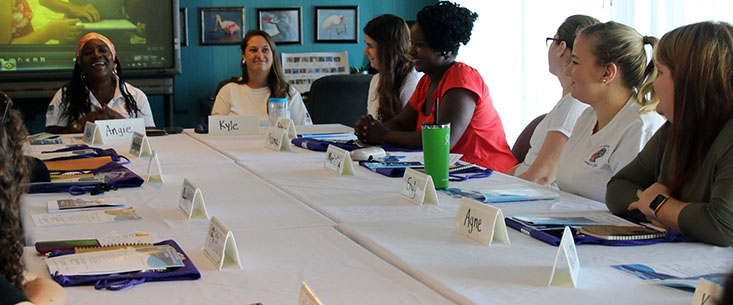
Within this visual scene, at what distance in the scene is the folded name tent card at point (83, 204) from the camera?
163cm

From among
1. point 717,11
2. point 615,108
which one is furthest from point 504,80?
point 615,108

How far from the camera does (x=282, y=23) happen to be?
6.16 meters

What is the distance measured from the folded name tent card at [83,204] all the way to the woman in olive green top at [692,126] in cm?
109

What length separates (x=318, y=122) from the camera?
15.4ft

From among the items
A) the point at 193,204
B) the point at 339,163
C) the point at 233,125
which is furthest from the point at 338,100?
the point at 193,204

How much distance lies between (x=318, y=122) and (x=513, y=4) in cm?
162

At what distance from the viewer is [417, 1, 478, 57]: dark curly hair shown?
9.25 feet

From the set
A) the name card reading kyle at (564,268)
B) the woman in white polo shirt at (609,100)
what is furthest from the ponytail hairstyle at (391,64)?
the name card reading kyle at (564,268)

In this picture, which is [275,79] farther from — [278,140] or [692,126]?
[692,126]

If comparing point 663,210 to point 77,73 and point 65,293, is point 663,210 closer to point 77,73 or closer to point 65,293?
point 65,293

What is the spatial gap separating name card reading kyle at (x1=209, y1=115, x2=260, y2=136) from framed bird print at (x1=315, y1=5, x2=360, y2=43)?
308cm

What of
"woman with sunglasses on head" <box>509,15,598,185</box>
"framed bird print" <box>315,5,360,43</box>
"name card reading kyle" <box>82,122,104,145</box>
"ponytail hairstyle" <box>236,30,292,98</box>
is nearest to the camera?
"woman with sunglasses on head" <box>509,15,598,185</box>

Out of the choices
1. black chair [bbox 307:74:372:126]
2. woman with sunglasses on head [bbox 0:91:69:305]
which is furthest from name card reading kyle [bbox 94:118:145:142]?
woman with sunglasses on head [bbox 0:91:69:305]

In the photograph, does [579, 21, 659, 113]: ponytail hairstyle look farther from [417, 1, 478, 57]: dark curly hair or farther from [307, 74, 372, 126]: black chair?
[307, 74, 372, 126]: black chair
